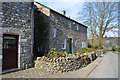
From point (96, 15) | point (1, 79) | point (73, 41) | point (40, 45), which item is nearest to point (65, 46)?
point (73, 41)

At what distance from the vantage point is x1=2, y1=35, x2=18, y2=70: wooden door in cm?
755

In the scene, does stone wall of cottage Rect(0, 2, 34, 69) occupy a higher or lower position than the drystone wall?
higher

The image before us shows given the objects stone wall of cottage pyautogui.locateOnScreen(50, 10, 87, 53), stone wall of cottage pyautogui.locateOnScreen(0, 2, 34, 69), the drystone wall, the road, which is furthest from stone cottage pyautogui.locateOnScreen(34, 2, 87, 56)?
the road

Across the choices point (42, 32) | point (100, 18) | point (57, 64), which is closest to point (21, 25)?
point (57, 64)

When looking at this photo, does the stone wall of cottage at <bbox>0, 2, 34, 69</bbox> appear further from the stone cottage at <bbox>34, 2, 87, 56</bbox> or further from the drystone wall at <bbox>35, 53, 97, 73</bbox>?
the stone cottage at <bbox>34, 2, 87, 56</bbox>

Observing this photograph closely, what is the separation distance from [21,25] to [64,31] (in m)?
8.16

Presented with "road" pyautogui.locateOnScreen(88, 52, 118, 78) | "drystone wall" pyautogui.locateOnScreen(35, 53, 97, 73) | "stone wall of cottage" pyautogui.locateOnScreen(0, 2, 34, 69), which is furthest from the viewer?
"drystone wall" pyautogui.locateOnScreen(35, 53, 97, 73)

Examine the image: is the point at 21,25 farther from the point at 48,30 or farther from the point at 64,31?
the point at 64,31

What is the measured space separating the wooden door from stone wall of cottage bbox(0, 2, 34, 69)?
318mm

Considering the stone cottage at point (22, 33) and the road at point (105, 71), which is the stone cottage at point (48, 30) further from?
the road at point (105, 71)

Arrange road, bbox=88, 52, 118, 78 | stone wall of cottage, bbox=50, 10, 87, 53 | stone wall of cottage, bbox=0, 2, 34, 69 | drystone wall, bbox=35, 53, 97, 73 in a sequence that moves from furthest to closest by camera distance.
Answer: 1. stone wall of cottage, bbox=50, 10, 87, 53
2. drystone wall, bbox=35, 53, 97, 73
3. road, bbox=88, 52, 118, 78
4. stone wall of cottage, bbox=0, 2, 34, 69

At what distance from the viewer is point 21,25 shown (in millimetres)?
8289

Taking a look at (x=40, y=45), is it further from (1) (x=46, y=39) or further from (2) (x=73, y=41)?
(2) (x=73, y=41)

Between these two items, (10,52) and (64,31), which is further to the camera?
(64,31)
